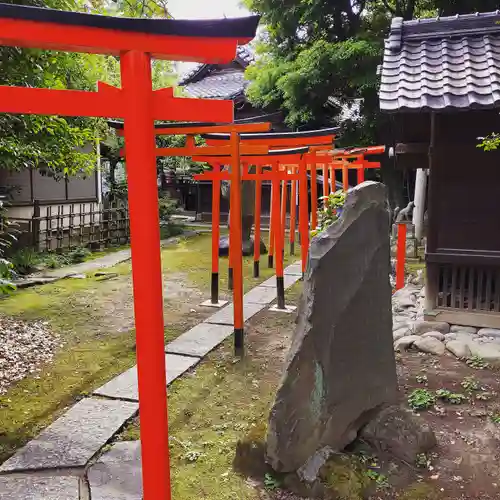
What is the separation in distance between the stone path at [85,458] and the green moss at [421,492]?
5.37ft

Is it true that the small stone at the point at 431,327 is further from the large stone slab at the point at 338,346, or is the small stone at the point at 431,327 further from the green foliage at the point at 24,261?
the green foliage at the point at 24,261

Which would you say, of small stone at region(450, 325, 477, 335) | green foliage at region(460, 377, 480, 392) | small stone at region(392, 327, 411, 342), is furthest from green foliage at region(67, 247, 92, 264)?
green foliage at region(460, 377, 480, 392)

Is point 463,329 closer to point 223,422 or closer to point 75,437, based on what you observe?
point 223,422

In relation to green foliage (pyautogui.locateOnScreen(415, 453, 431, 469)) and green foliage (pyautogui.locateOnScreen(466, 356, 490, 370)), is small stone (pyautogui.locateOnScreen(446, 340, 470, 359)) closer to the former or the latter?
green foliage (pyautogui.locateOnScreen(466, 356, 490, 370))

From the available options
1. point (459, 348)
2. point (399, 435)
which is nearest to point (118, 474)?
point (399, 435)

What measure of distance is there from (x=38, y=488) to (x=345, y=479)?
1.91m

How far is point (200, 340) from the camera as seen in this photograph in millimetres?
6188

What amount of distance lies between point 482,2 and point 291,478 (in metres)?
13.1

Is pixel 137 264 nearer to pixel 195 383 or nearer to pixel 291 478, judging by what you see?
pixel 291 478

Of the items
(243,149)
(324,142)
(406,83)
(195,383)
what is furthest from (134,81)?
(324,142)

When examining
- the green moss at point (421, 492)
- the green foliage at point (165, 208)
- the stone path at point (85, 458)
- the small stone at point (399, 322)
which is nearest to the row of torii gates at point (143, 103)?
the stone path at point (85, 458)

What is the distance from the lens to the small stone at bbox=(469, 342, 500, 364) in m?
5.15

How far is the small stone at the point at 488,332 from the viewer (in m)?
5.68

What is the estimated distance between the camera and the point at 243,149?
7410 mm
